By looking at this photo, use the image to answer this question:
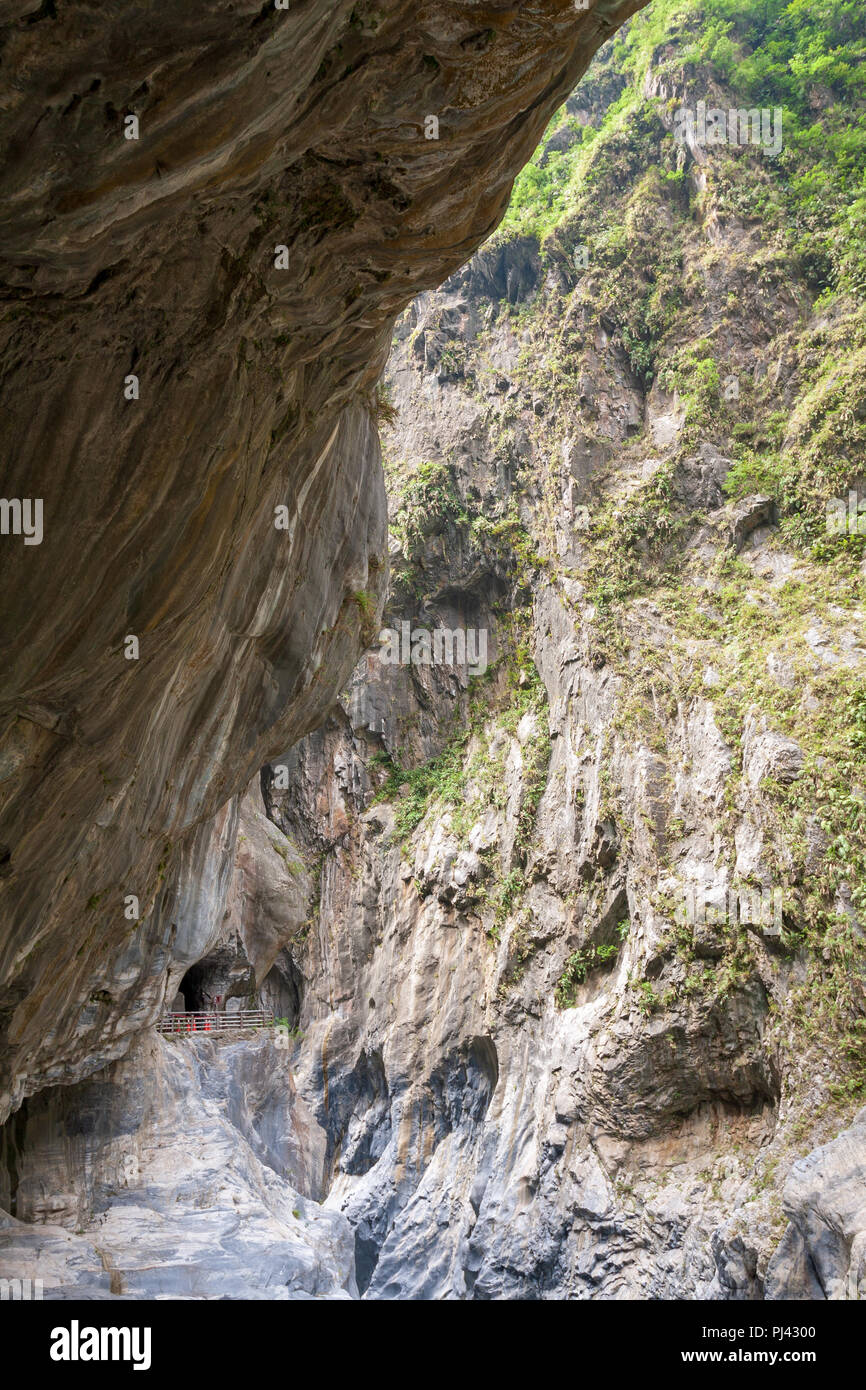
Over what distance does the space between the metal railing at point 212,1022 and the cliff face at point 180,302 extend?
12311mm

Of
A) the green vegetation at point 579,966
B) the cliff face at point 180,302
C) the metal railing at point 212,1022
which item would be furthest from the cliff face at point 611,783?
the cliff face at point 180,302

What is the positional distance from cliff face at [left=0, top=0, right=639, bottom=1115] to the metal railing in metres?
12.3

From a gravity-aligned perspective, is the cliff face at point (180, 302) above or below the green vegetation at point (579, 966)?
above

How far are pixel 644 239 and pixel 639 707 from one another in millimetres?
16226

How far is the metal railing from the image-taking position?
20609 millimetres

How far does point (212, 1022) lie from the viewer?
70.8 ft

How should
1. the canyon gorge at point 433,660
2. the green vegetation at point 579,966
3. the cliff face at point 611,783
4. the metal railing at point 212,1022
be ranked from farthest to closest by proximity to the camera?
the metal railing at point 212,1022 < the green vegetation at point 579,966 < the cliff face at point 611,783 < the canyon gorge at point 433,660

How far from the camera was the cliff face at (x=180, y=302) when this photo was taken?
12.2 ft

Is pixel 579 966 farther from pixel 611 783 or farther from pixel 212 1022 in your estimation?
pixel 212 1022

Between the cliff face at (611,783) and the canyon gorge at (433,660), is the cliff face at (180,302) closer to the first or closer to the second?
the canyon gorge at (433,660)

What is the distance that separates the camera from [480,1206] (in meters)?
20.5

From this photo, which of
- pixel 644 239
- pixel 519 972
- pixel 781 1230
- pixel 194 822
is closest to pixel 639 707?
pixel 519 972

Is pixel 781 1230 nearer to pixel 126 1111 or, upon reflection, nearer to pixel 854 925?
pixel 854 925

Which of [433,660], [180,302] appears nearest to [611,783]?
[433,660]
